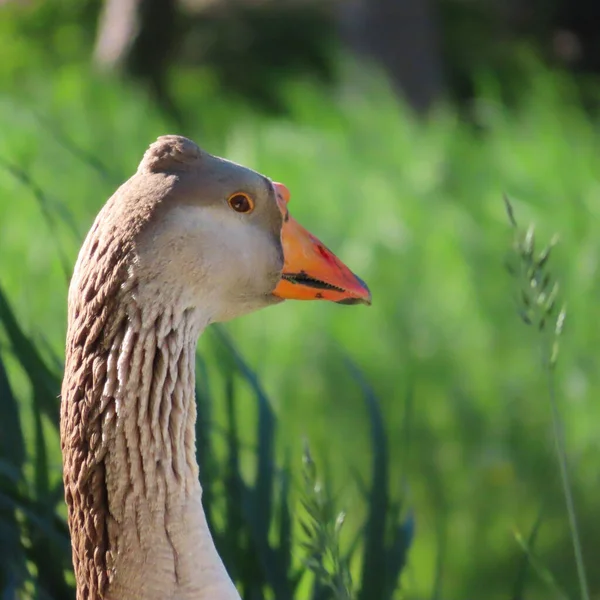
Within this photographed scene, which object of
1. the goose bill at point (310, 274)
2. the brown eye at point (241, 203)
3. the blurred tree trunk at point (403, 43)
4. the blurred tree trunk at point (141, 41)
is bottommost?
the blurred tree trunk at point (141, 41)

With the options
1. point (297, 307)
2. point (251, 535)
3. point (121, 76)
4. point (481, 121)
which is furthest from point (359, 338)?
point (121, 76)

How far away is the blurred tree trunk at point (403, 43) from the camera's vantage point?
10133 millimetres

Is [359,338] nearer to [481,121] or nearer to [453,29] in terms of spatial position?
[481,121]

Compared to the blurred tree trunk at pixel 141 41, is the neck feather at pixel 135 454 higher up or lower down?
higher up

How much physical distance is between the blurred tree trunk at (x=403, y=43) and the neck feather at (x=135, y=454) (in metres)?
8.33

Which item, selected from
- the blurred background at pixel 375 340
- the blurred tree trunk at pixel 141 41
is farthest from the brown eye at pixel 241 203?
the blurred tree trunk at pixel 141 41

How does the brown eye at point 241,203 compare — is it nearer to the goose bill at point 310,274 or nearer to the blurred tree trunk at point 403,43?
the goose bill at point 310,274

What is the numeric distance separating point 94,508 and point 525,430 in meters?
3.34

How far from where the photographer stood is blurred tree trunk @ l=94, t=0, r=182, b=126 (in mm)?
10305

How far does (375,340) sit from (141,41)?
5880 mm

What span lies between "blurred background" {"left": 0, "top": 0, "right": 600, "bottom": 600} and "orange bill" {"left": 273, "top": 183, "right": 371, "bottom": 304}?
37 cm

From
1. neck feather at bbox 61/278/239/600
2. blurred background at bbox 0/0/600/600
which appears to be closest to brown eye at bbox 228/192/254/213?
neck feather at bbox 61/278/239/600

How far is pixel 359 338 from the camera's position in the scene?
18.0 ft

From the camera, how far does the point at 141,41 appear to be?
1039 centimetres
